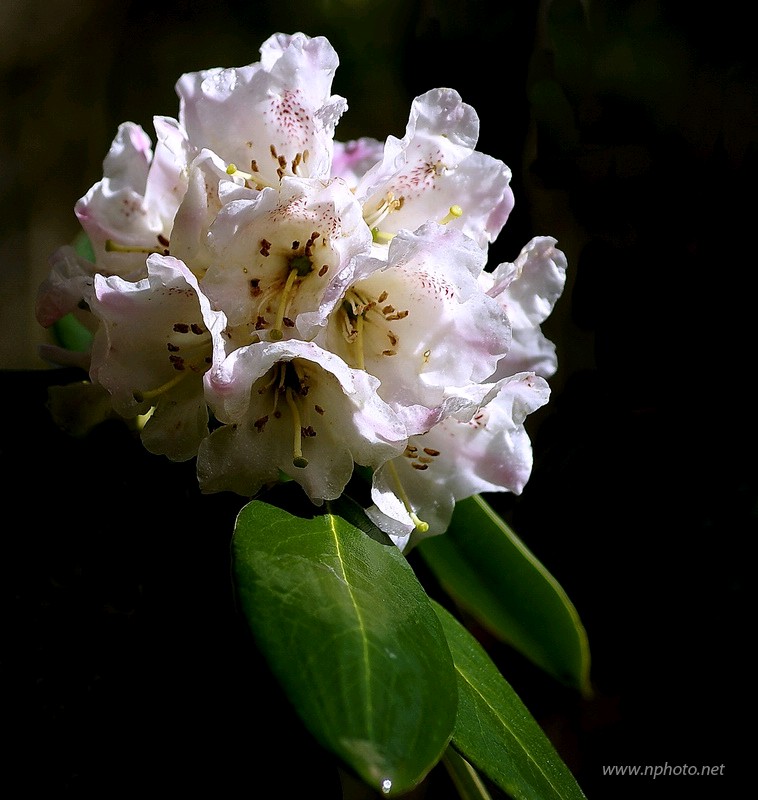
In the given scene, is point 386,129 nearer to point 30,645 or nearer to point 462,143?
point 462,143

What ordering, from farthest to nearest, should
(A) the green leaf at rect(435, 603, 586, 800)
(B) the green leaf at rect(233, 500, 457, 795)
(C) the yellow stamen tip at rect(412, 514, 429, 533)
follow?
(C) the yellow stamen tip at rect(412, 514, 429, 533) → (A) the green leaf at rect(435, 603, 586, 800) → (B) the green leaf at rect(233, 500, 457, 795)

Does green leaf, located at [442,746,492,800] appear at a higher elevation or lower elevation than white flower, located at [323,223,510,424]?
lower

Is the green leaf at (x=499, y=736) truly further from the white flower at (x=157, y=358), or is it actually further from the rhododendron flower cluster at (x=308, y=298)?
the white flower at (x=157, y=358)

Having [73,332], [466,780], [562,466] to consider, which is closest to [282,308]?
[466,780]

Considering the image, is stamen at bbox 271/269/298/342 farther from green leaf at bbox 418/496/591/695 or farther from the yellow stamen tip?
green leaf at bbox 418/496/591/695

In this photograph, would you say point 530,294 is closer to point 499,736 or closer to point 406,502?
point 406,502

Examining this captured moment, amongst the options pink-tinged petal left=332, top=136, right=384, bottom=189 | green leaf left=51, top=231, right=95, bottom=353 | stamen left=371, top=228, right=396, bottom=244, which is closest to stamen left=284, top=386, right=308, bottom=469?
stamen left=371, top=228, right=396, bottom=244

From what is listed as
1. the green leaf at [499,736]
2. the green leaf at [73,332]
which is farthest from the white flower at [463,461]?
the green leaf at [73,332]

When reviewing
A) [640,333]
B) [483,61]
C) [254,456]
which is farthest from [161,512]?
[483,61]
